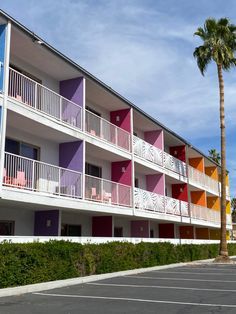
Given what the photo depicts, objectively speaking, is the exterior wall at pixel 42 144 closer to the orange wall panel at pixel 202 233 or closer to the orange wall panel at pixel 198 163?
the orange wall panel at pixel 198 163

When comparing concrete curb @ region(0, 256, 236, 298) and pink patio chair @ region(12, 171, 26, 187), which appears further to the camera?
pink patio chair @ region(12, 171, 26, 187)

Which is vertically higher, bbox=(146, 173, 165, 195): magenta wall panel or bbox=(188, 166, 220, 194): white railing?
bbox=(188, 166, 220, 194): white railing

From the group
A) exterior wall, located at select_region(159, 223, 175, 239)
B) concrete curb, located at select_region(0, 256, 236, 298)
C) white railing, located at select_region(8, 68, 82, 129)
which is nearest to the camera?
concrete curb, located at select_region(0, 256, 236, 298)

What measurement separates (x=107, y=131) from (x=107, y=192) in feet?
10.4

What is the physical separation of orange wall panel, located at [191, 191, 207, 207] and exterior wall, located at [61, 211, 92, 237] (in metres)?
17.0

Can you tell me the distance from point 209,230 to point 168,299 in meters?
31.0

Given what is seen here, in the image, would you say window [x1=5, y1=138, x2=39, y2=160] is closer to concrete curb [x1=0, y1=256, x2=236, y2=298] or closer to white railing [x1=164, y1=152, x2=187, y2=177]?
concrete curb [x1=0, y1=256, x2=236, y2=298]

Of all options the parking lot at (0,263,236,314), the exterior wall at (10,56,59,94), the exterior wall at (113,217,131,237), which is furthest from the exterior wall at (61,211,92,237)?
the exterior wall at (10,56,59,94)

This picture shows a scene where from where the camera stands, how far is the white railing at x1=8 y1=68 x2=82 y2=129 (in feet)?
53.0

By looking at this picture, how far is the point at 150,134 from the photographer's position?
98.1 feet

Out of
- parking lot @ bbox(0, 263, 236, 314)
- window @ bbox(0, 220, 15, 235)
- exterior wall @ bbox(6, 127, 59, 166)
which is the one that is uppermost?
exterior wall @ bbox(6, 127, 59, 166)

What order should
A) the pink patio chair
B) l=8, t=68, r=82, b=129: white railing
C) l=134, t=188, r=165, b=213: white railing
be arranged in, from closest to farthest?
1. the pink patio chair
2. l=8, t=68, r=82, b=129: white railing
3. l=134, t=188, r=165, b=213: white railing

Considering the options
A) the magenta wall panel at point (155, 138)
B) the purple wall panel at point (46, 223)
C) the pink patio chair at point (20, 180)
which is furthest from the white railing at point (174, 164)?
the pink patio chair at point (20, 180)

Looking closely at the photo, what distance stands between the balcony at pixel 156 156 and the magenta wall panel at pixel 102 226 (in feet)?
14.5
